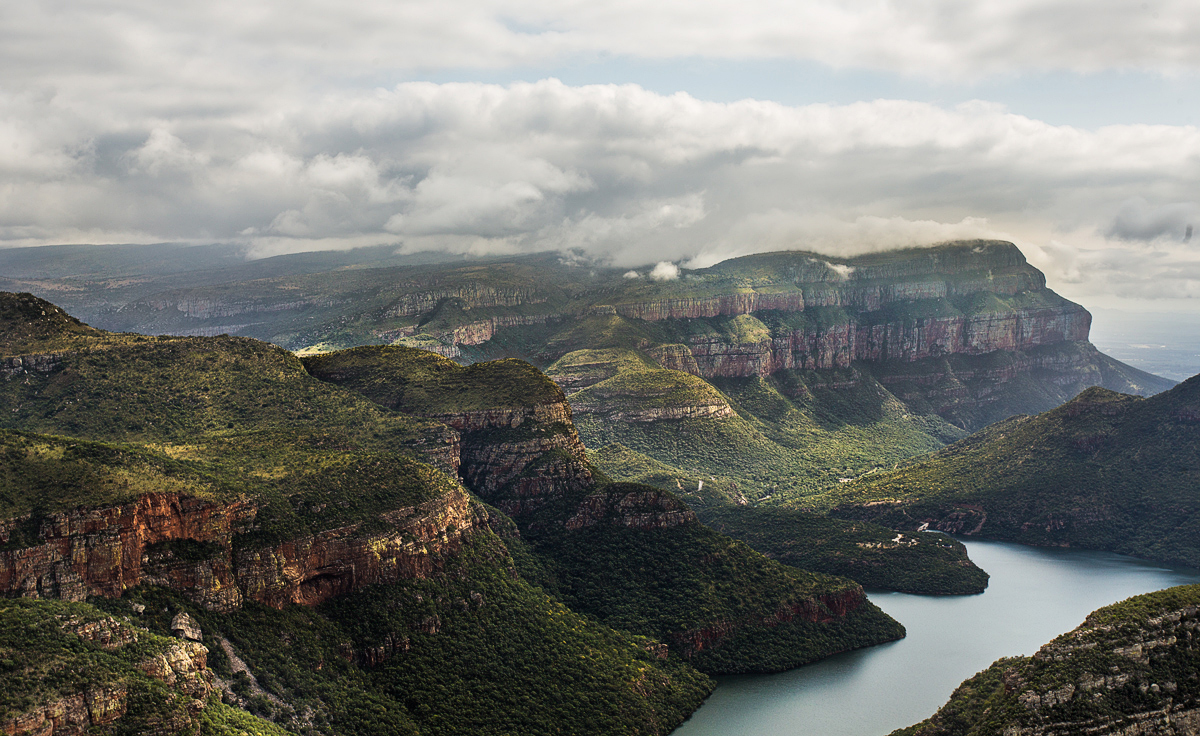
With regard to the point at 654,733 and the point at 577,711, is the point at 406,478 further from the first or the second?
the point at 654,733

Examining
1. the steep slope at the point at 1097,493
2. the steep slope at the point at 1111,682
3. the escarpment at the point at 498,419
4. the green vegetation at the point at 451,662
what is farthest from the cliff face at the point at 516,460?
the steep slope at the point at 1097,493

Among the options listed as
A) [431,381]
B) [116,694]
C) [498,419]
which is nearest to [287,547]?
[116,694]

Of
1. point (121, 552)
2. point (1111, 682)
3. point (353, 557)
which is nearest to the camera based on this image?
point (1111, 682)

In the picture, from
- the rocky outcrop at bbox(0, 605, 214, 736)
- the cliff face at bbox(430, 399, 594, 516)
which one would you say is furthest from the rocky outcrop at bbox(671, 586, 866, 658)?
the rocky outcrop at bbox(0, 605, 214, 736)

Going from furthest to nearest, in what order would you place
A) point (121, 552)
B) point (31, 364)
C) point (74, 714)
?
point (31, 364) → point (121, 552) → point (74, 714)

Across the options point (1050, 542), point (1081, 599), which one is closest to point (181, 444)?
point (1081, 599)

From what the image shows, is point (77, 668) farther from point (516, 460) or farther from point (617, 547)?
point (516, 460)
